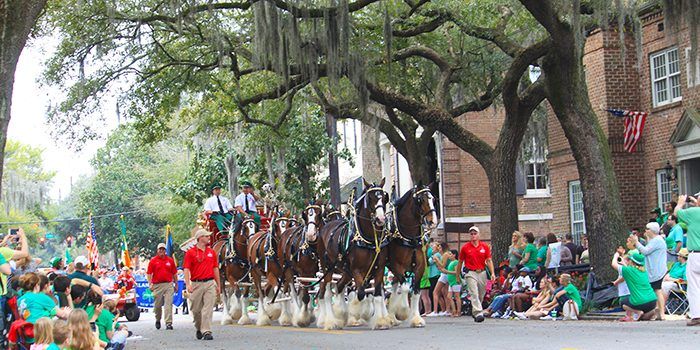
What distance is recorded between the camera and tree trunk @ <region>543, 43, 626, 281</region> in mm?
22750

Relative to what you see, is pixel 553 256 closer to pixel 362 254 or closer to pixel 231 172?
pixel 362 254

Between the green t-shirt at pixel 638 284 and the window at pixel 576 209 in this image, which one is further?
the window at pixel 576 209

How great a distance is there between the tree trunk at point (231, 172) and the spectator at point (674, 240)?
2323 centimetres

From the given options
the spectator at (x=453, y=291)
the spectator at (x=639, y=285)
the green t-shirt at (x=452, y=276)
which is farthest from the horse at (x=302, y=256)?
the spectator at (x=639, y=285)

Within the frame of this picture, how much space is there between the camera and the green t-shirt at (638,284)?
1888 cm

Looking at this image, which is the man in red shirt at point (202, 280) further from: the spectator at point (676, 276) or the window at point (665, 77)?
the window at point (665, 77)

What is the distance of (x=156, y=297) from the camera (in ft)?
78.3

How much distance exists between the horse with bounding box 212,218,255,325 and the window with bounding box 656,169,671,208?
1258cm

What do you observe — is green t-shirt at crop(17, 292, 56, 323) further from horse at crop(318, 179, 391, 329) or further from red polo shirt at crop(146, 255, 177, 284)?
red polo shirt at crop(146, 255, 177, 284)

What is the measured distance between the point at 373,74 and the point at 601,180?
23.7 ft

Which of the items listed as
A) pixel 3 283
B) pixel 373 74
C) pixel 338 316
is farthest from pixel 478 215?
pixel 3 283

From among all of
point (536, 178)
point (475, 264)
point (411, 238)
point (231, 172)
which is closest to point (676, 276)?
point (475, 264)

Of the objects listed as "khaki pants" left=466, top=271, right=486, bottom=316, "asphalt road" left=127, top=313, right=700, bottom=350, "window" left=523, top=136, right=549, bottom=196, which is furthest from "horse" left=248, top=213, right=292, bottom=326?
"window" left=523, top=136, right=549, bottom=196

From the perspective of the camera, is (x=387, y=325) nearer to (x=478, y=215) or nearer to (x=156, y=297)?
(x=156, y=297)
